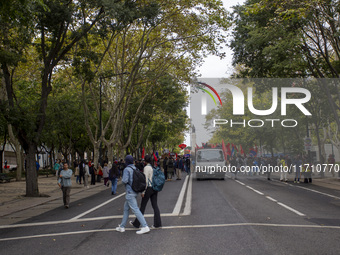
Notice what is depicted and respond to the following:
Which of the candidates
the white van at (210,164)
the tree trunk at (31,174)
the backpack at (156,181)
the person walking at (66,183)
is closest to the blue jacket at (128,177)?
the backpack at (156,181)

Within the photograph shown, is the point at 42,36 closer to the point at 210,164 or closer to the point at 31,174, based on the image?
the point at 31,174

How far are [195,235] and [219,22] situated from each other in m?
19.1

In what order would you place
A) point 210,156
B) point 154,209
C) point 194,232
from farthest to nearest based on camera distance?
point 210,156 < point 154,209 < point 194,232

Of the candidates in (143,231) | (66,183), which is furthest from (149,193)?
(66,183)

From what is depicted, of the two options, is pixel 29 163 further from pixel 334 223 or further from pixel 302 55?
pixel 302 55

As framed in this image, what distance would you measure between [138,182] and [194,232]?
5.28 ft

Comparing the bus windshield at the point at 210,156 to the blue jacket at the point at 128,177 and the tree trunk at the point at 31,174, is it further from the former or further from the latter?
the blue jacket at the point at 128,177

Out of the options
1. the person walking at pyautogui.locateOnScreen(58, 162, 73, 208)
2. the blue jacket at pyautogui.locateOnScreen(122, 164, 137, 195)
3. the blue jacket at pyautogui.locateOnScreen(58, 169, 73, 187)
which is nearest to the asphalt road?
the blue jacket at pyautogui.locateOnScreen(122, 164, 137, 195)

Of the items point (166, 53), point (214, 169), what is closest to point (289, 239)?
point (214, 169)

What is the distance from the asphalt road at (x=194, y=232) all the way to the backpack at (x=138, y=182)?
0.94 metres

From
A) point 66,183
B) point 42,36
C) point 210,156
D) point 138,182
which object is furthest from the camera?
point 210,156

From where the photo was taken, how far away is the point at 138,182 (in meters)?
9.11

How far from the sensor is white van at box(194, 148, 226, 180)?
2866 cm

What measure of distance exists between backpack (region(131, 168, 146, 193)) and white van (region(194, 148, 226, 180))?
64.6 feet
